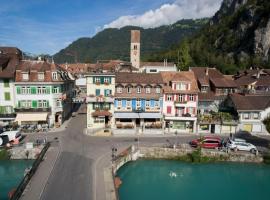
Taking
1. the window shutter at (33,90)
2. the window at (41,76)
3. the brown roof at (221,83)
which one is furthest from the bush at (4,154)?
the brown roof at (221,83)

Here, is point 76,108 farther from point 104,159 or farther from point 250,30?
point 250,30

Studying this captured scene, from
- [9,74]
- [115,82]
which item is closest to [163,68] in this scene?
[115,82]

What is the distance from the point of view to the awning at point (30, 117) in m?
48.8

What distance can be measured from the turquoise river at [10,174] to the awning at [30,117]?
11.3 metres

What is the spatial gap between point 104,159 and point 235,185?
728 inches

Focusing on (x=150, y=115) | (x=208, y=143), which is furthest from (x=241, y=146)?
(x=150, y=115)

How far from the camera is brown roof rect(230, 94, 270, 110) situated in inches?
1966

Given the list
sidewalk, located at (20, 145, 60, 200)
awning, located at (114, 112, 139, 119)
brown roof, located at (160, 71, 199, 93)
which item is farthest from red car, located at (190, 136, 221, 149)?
sidewalk, located at (20, 145, 60, 200)

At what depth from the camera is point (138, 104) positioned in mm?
49469

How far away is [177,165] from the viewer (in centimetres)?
4028

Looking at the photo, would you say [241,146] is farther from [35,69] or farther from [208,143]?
[35,69]

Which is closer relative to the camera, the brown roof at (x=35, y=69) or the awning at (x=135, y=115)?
the awning at (x=135, y=115)

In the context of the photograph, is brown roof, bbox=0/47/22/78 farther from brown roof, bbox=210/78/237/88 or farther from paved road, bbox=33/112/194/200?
brown roof, bbox=210/78/237/88

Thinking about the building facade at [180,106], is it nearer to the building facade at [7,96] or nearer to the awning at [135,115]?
the awning at [135,115]
